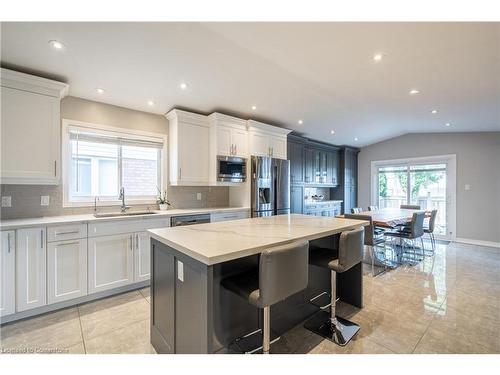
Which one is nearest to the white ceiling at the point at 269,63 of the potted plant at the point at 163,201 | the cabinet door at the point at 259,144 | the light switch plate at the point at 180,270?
the cabinet door at the point at 259,144

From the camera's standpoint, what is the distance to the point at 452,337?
1.91 meters

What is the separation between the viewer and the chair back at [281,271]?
4.17ft

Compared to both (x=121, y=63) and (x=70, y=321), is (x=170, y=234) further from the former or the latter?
(x=121, y=63)

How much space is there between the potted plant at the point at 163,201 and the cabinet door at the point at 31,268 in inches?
57.9

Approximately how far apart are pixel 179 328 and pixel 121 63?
2509 mm

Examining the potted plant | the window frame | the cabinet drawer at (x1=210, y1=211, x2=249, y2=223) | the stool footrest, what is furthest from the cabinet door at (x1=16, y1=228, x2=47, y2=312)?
the stool footrest

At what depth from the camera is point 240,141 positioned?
402 centimetres

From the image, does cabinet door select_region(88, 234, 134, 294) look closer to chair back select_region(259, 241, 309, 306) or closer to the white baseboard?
chair back select_region(259, 241, 309, 306)

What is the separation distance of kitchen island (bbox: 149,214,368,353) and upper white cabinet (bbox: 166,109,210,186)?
1795 mm

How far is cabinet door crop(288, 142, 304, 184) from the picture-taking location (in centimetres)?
521

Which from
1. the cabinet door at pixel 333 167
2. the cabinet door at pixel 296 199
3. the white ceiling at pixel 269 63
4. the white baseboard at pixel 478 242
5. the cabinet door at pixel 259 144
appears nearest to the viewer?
the white ceiling at pixel 269 63

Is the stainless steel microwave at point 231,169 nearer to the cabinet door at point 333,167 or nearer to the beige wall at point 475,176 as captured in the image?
the cabinet door at point 333,167
